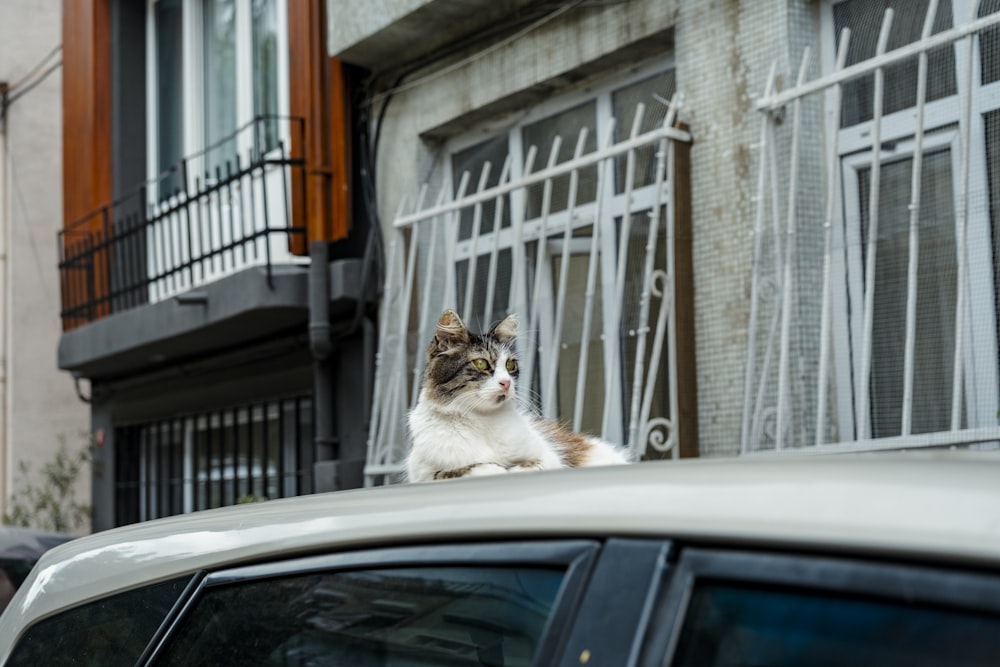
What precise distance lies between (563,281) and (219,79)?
498 cm

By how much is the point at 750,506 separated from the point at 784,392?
4.63 meters

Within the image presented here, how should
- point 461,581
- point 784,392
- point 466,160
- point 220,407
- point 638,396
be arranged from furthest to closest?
point 220,407, point 466,160, point 638,396, point 784,392, point 461,581

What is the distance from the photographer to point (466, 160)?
28.2 feet

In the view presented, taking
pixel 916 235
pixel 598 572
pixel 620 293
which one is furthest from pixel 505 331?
pixel 598 572

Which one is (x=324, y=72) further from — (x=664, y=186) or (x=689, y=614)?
(x=689, y=614)

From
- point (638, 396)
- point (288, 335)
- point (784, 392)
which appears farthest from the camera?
point (288, 335)

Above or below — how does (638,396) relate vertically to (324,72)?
below

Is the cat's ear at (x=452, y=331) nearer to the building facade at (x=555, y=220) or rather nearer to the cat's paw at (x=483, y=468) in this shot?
the cat's paw at (x=483, y=468)

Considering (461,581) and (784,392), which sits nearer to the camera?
(461,581)

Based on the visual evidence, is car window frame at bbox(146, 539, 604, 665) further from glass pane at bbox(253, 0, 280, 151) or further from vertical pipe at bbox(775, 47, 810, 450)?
glass pane at bbox(253, 0, 280, 151)

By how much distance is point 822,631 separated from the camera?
1.29 meters

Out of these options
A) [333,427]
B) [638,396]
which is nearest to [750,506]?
[638,396]

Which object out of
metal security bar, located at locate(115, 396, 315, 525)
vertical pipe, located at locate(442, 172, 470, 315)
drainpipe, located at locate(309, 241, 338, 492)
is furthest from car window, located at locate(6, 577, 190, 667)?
metal security bar, located at locate(115, 396, 315, 525)

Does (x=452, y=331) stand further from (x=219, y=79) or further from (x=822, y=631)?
(x=219, y=79)
